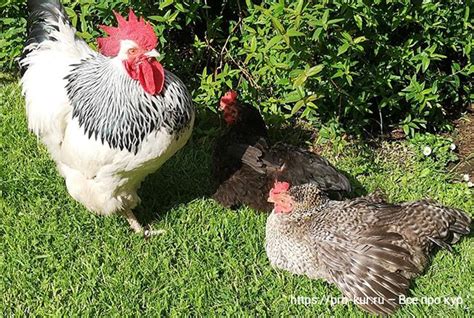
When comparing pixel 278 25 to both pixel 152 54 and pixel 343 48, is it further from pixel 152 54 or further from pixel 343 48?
pixel 152 54

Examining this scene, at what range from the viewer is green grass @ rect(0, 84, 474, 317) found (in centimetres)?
373

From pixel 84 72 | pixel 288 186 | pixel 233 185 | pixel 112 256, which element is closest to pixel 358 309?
pixel 288 186

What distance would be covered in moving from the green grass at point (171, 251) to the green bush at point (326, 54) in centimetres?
45

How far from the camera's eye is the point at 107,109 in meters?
3.81

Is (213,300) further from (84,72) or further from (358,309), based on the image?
(84,72)

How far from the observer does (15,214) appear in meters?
4.41

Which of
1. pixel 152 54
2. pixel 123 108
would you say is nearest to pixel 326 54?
pixel 152 54

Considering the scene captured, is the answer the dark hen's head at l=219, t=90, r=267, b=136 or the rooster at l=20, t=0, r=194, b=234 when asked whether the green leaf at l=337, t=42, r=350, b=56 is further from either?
the rooster at l=20, t=0, r=194, b=234

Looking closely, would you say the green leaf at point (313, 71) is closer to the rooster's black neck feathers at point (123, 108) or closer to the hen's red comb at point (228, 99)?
the rooster's black neck feathers at point (123, 108)

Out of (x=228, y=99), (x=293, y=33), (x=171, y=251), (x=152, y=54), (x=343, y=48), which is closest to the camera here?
(x=152, y=54)

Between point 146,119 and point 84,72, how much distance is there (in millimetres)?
615

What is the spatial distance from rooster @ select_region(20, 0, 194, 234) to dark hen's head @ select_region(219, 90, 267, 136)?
0.70 m

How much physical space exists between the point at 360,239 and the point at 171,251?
1.31 meters

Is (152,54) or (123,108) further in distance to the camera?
(123,108)
